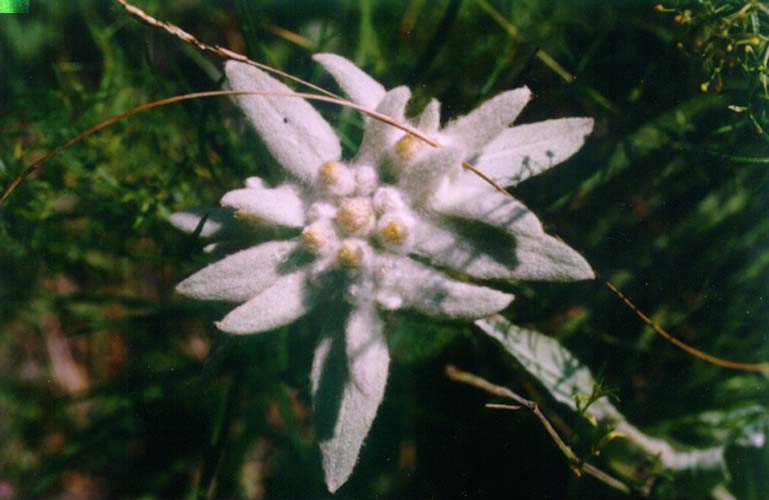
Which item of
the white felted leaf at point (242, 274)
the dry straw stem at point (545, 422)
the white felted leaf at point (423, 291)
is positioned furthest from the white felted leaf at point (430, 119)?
the dry straw stem at point (545, 422)

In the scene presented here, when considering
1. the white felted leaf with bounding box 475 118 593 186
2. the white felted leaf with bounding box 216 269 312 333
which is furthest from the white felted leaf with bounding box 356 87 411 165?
the white felted leaf with bounding box 216 269 312 333

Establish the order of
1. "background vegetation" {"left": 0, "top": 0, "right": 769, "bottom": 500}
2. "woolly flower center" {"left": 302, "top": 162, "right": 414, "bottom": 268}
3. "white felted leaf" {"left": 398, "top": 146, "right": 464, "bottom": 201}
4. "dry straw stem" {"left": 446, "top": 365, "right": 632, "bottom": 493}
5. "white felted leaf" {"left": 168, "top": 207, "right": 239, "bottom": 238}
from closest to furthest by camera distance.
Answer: "white felted leaf" {"left": 398, "top": 146, "right": 464, "bottom": 201}
"woolly flower center" {"left": 302, "top": 162, "right": 414, "bottom": 268}
"dry straw stem" {"left": 446, "top": 365, "right": 632, "bottom": 493}
"white felted leaf" {"left": 168, "top": 207, "right": 239, "bottom": 238}
"background vegetation" {"left": 0, "top": 0, "right": 769, "bottom": 500}

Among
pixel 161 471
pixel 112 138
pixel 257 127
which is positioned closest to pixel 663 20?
pixel 257 127

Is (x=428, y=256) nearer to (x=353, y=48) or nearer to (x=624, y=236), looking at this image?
(x=624, y=236)

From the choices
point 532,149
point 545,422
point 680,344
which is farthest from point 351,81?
point 680,344

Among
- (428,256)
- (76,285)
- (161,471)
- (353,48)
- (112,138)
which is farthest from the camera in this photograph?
(76,285)

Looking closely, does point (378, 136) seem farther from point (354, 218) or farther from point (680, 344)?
point (680, 344)

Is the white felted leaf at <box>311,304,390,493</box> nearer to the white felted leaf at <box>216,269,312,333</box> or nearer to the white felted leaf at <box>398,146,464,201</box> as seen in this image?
the white felted leaf at <box>216,269,312,333</box>
